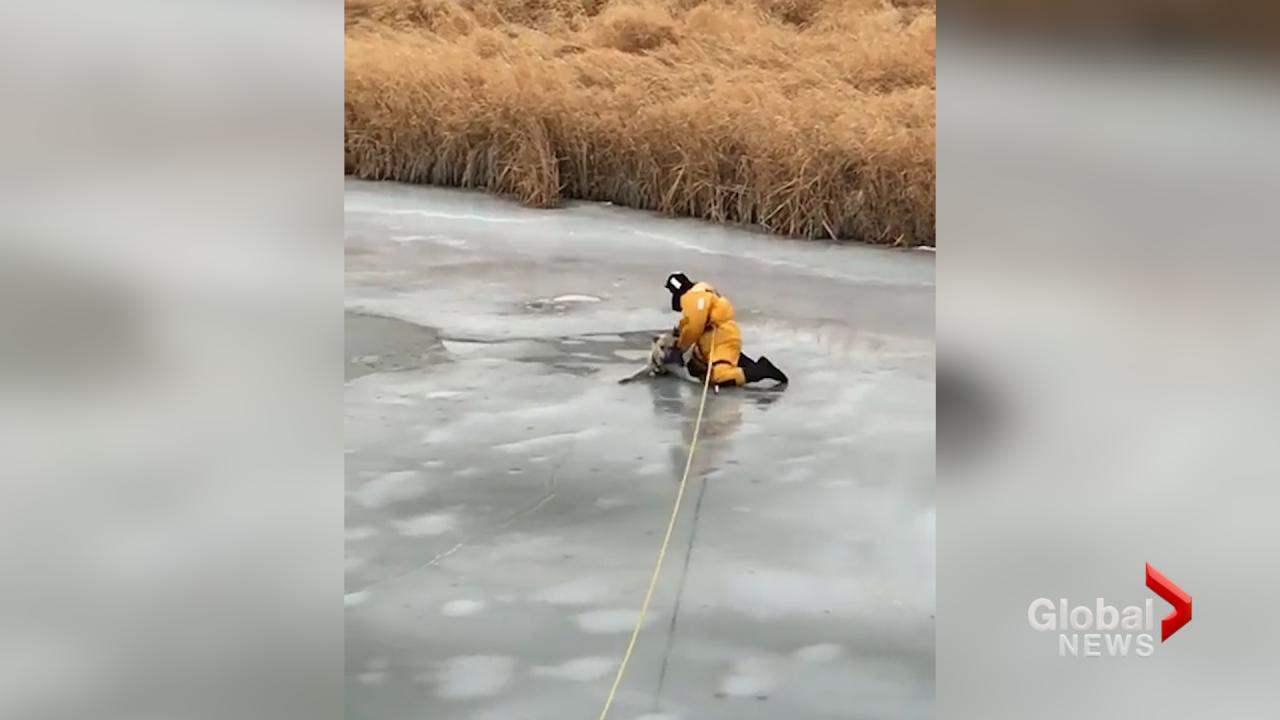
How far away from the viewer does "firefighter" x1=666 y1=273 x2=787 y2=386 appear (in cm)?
357

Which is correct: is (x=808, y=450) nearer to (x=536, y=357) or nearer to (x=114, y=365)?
(x=536, y=357)

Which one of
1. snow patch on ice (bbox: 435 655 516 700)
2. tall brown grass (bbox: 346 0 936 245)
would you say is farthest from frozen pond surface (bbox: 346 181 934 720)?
tall brown grass (bbox: 346 0 936 245)

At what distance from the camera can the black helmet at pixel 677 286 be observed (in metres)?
3.69

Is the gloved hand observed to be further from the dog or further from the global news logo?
the global news logo

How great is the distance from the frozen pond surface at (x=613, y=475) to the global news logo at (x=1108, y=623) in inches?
13.0

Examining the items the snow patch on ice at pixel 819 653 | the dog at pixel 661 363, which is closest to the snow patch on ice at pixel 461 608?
the snow patch on ice at pixel 819 653

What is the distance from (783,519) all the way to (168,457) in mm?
1558

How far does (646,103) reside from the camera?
432cm

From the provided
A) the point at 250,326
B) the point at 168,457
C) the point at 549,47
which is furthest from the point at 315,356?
the point at 549,47

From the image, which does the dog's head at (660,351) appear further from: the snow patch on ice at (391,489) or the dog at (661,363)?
the snow patch on ice at (391,489)

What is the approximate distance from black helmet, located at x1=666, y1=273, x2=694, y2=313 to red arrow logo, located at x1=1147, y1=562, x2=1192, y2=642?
1.51 m

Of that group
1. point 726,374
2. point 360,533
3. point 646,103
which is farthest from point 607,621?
point 646,103

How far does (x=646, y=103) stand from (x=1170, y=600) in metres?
2.40

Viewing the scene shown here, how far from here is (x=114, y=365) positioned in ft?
10.1
